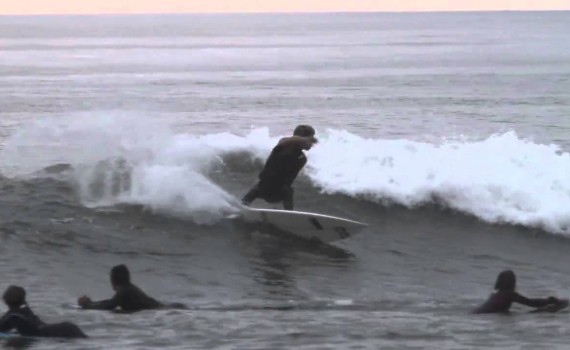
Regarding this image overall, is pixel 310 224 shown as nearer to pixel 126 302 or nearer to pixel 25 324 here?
pixel 126 302

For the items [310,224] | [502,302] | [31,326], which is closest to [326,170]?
[310,224]

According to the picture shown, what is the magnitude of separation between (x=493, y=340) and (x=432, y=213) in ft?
27.0

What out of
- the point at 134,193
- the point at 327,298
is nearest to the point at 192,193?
the point at 134,193

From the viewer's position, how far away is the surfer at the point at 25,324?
10.6m

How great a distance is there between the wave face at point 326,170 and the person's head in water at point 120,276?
5340 mm

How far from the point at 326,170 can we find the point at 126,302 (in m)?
9.25

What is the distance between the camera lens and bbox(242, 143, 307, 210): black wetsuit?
15.8 metres

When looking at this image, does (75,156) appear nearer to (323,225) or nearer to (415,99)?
(323,225)

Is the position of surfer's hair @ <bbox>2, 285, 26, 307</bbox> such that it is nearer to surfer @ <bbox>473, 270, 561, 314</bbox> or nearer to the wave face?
surfer @ <bbox>473, 270, 561, 314</bbox>

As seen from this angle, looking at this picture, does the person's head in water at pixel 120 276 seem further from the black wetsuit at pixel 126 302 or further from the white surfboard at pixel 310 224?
the white surfboard at pixel 310 224

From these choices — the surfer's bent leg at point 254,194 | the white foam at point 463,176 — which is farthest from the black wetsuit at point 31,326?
the white foam at point 463,176

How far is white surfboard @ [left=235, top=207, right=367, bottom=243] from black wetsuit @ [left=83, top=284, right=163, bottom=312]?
439 cm

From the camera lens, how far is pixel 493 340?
10547mm

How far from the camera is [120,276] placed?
1195 centimetres
